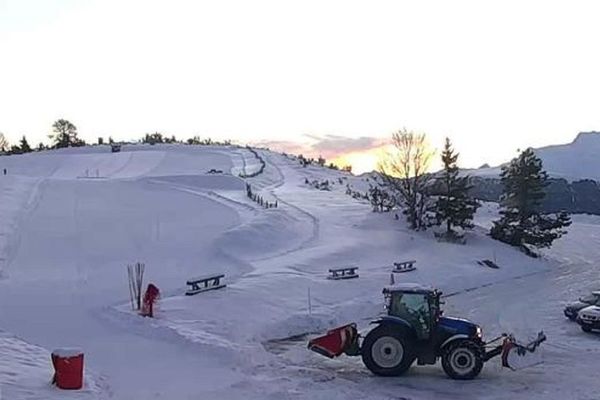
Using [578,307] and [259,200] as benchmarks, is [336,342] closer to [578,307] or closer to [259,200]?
[578,307]

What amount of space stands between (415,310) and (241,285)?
11108 mm

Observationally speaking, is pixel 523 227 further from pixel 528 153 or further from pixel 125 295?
pixel 125 295

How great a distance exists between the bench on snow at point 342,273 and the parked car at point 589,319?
10578mm

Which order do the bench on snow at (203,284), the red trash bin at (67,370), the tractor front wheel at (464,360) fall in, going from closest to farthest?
the red trash bin at (67,370) < the tractor front wheel at (464,360) < the bench on snow at (203,284)

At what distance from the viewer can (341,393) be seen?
1500cm

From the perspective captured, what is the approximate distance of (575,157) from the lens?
487ft

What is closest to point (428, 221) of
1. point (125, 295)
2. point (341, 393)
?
point (125, 295)

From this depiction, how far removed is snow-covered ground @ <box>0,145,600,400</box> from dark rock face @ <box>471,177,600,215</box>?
23440mm

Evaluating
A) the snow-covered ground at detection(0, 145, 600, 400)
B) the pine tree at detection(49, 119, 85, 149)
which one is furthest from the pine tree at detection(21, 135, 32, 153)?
the snow-covered ground at detection(0, 145, 600, 400)

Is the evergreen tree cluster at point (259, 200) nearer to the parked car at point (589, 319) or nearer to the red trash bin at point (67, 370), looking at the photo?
the parked car at point (589, 319)

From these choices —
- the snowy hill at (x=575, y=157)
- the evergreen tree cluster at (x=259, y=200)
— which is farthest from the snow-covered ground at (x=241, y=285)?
the snowy hill at (x=575, y=157)

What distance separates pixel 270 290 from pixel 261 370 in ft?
32.0

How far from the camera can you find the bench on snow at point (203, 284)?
981 inches

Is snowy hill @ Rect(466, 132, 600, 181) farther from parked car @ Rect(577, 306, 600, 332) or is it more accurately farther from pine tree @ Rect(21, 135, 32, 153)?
parked car @ Rect(577, 306, 600, 332)
